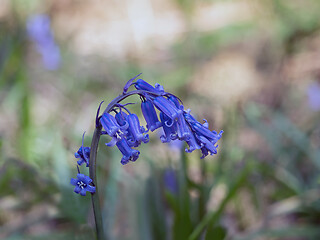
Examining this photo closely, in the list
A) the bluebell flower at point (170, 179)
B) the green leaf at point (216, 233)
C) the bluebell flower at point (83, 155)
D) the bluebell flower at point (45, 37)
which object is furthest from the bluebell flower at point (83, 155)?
the bluebell flower at point (45, 37)

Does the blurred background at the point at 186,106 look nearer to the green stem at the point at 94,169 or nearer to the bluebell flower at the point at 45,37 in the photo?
the bluebell flower at the point at 45,37

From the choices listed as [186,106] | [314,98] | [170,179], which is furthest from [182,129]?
[314,98]

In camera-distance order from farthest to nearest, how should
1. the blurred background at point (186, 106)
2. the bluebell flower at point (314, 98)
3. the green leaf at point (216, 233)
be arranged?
the bluebell flower at point (314, 98) < the blurred background at point (186, 106) < the green leaf at point (216, 233)

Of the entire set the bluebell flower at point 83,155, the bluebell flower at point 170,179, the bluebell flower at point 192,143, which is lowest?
the bluebell flower at point 192,143

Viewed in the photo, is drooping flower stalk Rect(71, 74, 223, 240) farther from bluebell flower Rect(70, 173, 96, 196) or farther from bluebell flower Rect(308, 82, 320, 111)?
bluebell flower Rect(308, 82, 320, 111)

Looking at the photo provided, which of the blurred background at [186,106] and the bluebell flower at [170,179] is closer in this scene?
the blurred background at [186,106]

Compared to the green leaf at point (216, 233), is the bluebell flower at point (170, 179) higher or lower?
higher

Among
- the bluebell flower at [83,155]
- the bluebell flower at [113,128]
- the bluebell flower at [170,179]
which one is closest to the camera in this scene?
the bluebell flower at [113,128]

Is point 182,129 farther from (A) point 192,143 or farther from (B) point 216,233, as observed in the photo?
(B) point 216,233
